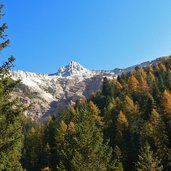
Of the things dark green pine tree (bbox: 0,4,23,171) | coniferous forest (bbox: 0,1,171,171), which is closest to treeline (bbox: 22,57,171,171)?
coniferous forest (bbox: 0,1,171,171)

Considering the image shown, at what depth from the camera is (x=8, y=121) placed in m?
21.1

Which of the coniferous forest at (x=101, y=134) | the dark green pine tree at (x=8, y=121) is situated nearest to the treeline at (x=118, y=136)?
the coniferous forest at (x=101, y=134)

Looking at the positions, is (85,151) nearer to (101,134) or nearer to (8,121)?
(101,134)

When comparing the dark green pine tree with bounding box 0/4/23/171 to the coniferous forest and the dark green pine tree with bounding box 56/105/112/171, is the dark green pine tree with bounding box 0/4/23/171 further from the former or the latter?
the dark green pine tree with bounding box 56/105/112/171

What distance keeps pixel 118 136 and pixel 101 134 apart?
5354 cm

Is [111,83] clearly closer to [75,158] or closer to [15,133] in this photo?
[75,158]

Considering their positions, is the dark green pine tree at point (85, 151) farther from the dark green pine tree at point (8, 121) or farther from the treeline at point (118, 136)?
the dark green pine tree at point (8, 121)

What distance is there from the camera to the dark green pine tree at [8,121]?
2033 cm

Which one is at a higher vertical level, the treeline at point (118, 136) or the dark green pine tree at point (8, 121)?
the treeline at point (118, 136)

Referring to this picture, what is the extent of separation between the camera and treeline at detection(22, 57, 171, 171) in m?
41.0

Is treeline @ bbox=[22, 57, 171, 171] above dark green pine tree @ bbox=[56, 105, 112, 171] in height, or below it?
above

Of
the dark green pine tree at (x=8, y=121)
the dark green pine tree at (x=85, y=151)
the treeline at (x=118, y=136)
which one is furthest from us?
the treeline at (x=118, y=136)

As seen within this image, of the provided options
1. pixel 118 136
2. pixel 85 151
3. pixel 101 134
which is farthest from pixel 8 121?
pixel 118 136

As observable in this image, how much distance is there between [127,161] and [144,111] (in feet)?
84.4
